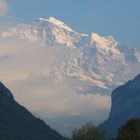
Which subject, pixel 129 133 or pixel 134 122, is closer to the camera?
pixel 129 133

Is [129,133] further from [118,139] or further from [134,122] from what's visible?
[134,122]

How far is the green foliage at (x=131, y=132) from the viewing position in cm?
17300

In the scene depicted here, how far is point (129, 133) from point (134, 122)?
1639 centimetres

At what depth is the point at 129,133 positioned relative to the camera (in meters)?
175


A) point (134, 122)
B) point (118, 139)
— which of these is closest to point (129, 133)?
point (118, 139)

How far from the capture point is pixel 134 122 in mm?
191375

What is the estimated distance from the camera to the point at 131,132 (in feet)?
583

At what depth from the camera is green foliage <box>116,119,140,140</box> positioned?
173 m

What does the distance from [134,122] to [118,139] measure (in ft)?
49.6

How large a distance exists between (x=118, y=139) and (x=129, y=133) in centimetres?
439

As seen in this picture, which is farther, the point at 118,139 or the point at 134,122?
the point at 134,122

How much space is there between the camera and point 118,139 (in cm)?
17800
